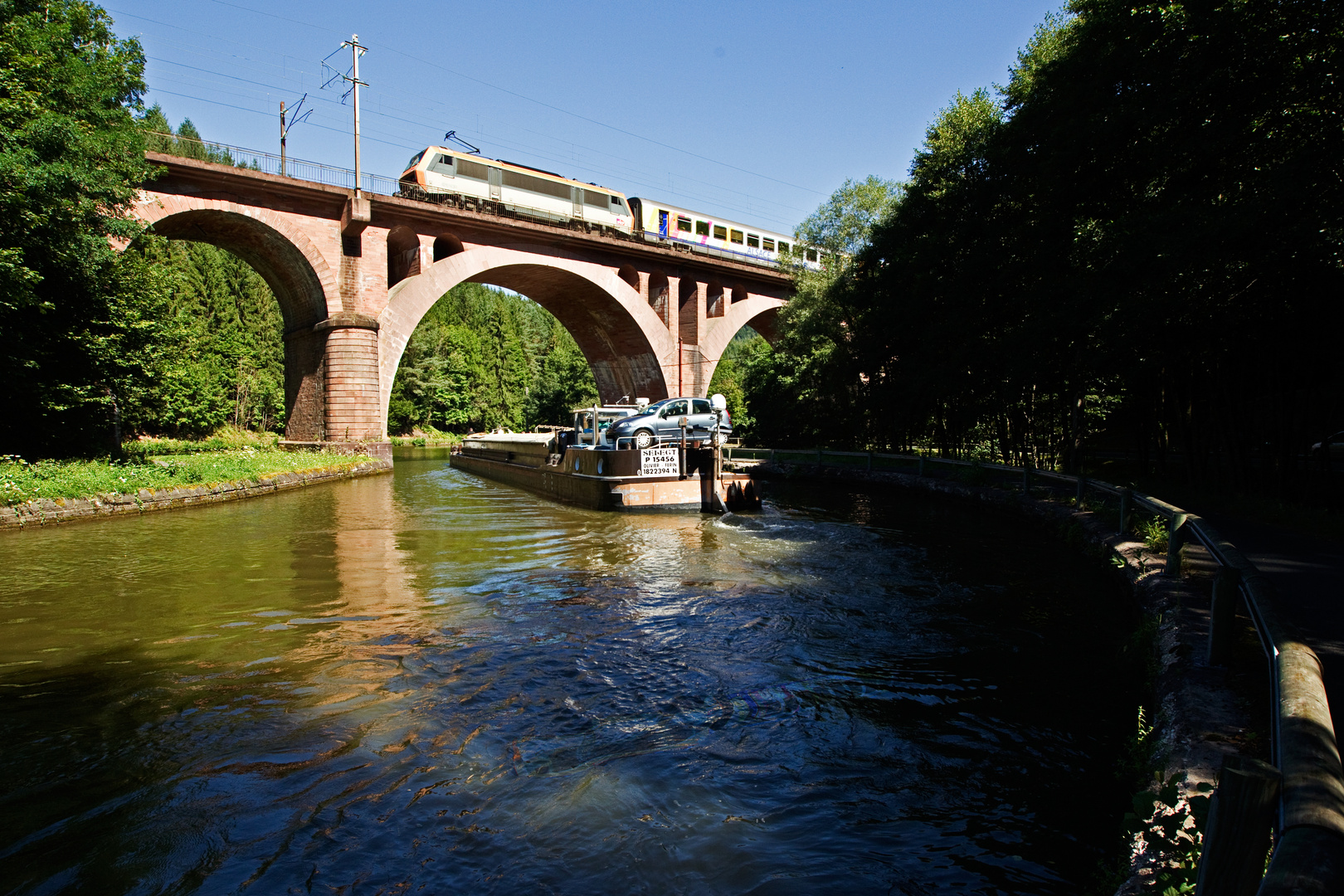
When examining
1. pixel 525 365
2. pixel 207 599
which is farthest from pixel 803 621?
pixel 525 365

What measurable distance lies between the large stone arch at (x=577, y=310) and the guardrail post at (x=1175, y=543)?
23.7 m

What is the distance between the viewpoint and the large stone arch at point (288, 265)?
74.0 feet

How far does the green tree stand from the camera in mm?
13109

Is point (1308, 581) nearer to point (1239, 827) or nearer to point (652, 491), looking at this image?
point (1239, 827)

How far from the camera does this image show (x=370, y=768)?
13.7ft

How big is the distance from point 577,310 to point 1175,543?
31789mm

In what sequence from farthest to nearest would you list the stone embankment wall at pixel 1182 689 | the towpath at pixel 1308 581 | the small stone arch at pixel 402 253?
the small stone arch at pixel 402 253
the towpath at pixel 1308 581
the stone embankment wall at pixel 1182 689

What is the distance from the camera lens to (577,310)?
1421 inches

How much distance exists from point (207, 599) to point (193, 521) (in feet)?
21.1

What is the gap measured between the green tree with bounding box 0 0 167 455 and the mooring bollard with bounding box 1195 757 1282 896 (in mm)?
16099

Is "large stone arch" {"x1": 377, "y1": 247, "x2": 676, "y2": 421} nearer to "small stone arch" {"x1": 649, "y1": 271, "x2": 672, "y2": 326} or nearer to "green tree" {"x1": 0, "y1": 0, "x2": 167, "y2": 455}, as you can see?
"small stone arch" {"x1": 649, "y1": 271, "x2": 672, "y2": 326}

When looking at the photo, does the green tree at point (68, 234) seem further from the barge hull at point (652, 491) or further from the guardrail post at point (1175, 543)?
the guardrail post at point (1175, 543)

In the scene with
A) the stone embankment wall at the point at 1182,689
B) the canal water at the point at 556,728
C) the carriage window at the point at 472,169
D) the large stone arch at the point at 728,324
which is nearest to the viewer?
the stone embankment wall at the point at 1182,689

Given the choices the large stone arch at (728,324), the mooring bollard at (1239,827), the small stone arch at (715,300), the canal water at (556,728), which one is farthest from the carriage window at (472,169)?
the mooring bollard at (1239,827)
